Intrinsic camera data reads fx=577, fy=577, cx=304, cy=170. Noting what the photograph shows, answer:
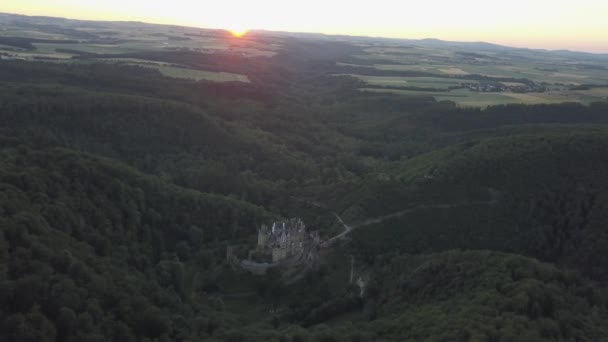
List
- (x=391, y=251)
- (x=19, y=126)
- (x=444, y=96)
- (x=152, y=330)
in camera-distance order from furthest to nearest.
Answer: (x=444, y=96), (x=19, y=126), (x=391, y=251), (x=152, y=330)

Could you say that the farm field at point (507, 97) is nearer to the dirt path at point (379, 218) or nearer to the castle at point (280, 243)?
the dirt path at point (379, 218)

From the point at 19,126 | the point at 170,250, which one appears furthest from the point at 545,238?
the point at 19,126

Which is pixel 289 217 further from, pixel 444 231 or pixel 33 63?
pixel 33 63

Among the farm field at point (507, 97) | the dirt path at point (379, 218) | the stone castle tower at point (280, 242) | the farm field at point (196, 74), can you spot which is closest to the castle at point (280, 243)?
the stone castle tower at point (280, 242)

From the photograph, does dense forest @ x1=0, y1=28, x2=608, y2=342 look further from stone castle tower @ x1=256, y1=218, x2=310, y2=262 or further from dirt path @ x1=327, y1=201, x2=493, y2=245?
stone castle tower @ x1=256, y1=218, x2=310, y2=262

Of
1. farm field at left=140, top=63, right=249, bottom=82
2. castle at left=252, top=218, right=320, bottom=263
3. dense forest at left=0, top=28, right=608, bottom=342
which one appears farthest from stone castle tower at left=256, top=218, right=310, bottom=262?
farm field at left=140, top=63, right=249, bottom=82

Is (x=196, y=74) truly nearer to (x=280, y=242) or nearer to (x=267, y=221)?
(x=267, y=221)
